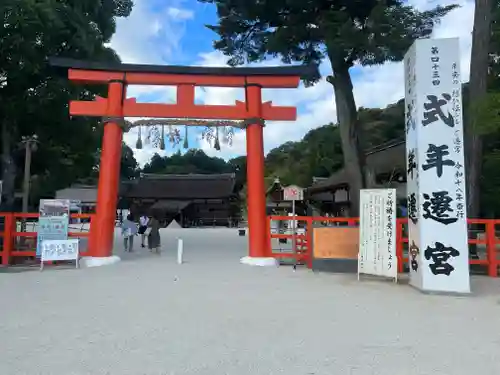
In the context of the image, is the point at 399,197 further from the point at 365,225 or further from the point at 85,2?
the point at 85,2

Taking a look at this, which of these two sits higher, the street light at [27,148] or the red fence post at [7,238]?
the street light at [27,148]

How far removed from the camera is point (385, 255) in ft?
26.3

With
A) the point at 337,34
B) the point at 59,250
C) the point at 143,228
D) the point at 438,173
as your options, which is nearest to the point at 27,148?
the point at 59,250

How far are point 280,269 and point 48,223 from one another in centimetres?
573

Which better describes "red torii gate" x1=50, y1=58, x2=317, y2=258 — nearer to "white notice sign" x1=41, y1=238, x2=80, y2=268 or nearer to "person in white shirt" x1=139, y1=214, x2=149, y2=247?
"white notice sign" x1=41, y1=238, x2=80, y2=268

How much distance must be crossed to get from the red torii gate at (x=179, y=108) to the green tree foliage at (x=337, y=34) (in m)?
1.93

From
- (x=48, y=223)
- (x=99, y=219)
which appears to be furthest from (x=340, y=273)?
(x=48, y=223)

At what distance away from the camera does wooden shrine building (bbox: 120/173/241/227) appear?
35.2 m

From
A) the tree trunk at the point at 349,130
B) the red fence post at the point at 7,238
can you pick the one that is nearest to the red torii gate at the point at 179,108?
the red fence post at the point at 7,238

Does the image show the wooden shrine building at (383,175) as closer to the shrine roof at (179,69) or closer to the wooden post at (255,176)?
the wooden post at (255,176)

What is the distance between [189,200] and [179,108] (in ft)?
83.8

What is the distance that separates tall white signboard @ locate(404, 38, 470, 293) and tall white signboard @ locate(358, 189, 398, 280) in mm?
582

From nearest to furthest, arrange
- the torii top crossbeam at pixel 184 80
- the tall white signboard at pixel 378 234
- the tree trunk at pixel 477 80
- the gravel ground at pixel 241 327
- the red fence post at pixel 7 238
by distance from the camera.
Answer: the gravel ground at pixel 241 327 → the tall white signboard at pixel 378 234 → the red fence post at pixel 7 238 → the tree trunk at pixel 477 80 → the torii top crossbeam at pixel 184 80

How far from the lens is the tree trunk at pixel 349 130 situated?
506 inches
